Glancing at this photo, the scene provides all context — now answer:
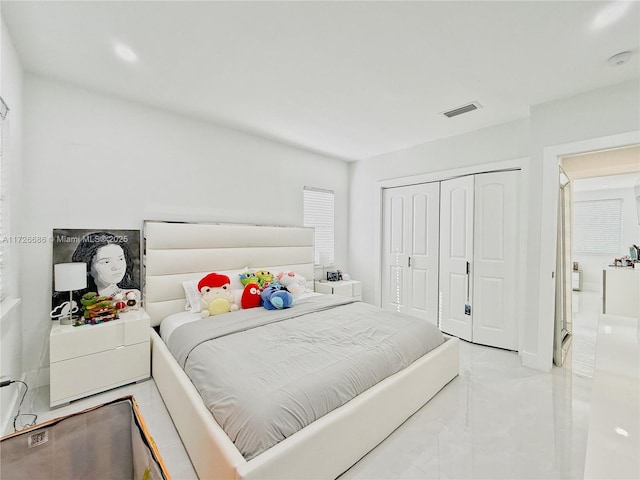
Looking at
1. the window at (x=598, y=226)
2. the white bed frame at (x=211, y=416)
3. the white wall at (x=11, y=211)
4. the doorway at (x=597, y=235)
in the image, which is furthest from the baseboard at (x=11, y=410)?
the window at (x=598, y=226)

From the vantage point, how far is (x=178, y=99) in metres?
2.86

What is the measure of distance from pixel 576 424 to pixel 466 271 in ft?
6.23

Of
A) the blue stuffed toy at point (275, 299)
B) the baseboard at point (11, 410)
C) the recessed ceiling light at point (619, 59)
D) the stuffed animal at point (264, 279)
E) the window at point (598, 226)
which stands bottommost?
the baseboard at point (11, 410)

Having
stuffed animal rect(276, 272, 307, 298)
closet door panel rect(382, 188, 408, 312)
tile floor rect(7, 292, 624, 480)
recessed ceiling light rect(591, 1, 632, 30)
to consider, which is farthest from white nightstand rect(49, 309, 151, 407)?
recessed ceiling light rect(591, 1, 632, 30)

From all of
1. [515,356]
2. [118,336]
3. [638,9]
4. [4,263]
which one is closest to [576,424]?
[515,356]

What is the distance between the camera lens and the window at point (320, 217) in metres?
4.57

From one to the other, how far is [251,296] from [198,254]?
0.76 metres

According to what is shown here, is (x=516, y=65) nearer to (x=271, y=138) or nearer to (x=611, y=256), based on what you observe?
(x=271, y=138)

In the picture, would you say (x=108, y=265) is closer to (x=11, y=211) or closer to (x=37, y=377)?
(x=11, y=211)

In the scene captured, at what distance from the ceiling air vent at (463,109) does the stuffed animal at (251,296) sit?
2.75m

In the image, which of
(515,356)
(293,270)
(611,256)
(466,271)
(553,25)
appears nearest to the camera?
(553,25)

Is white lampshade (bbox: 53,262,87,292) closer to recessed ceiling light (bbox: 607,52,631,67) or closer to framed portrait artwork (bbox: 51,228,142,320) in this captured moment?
framed portrait artwork (bbox: 51,228,142,320)

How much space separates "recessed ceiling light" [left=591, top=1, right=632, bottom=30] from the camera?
1.66m

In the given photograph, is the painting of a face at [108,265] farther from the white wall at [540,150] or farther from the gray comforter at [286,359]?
the white wall at [540,150]
